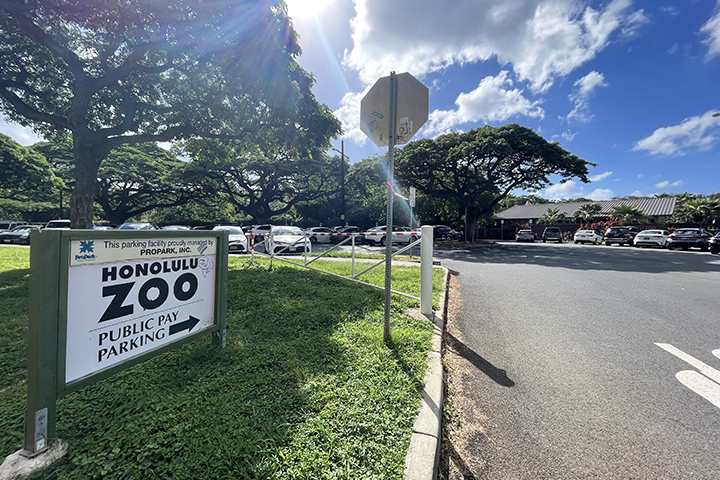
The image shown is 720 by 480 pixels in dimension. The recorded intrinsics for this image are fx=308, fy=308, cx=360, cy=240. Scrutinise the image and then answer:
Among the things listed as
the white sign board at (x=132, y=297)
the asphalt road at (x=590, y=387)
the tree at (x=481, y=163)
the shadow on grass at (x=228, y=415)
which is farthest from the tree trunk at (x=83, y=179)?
the tree at (x=481, y=163)

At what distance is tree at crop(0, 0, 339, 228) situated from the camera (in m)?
8.38

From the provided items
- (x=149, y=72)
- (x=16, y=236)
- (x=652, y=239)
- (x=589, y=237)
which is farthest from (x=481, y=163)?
(x=16, y=236)

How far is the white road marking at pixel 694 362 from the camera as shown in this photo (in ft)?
10.6

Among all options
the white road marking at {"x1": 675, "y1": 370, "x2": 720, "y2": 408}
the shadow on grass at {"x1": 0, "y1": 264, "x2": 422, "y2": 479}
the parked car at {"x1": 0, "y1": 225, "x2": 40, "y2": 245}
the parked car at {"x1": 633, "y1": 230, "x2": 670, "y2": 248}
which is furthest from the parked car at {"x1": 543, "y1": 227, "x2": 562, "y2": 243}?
the parked car at {"x1": 0, "y1": 225, "x2": 40, "y2": 245}

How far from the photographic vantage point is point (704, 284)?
828cm

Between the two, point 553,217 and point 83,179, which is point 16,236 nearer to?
point 83,179

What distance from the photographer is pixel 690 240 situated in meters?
20.5

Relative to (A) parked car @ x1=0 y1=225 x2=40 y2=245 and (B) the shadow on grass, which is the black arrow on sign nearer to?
(B) the shadow on grass

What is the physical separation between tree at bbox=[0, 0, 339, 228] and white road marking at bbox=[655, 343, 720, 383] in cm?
1097

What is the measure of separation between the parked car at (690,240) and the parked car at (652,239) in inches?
59.5

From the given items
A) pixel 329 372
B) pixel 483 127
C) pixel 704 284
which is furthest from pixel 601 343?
pixel 483 127

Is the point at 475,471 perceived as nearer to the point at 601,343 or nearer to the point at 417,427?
the point at 417,427

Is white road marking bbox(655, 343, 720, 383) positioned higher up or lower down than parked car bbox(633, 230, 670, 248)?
lower down

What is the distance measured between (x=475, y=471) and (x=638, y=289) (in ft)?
26.8
